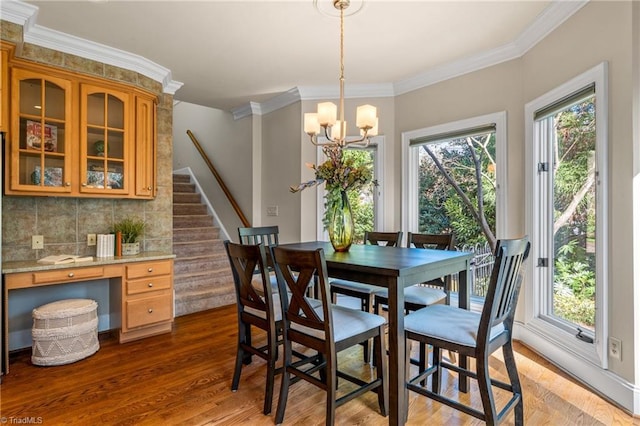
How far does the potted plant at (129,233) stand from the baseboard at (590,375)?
3.68m

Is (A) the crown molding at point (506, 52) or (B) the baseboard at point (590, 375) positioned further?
(A) the crown molding at point (506, 52)

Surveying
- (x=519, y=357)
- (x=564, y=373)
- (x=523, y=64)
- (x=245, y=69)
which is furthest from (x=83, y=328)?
(x=523, y=64)

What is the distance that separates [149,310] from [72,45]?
241cm

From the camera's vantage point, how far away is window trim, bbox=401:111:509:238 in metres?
3.16

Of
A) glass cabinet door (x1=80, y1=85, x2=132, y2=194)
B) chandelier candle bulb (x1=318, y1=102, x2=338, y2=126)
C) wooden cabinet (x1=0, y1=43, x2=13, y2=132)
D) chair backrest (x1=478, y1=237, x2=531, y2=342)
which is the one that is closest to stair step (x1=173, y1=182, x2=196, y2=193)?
glass cabinet door (x1=80, y1=85, x2=132, y2=194)

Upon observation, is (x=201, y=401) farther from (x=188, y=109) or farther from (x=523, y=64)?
(x=188, y=109)

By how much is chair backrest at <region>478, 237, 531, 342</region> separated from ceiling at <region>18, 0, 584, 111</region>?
6.01 feet

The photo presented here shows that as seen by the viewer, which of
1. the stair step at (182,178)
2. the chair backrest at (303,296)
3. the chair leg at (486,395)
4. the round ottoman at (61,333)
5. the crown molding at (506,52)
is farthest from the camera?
the stair step at (182,178)

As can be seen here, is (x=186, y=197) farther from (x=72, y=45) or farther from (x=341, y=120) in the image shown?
(x=341, y=120)

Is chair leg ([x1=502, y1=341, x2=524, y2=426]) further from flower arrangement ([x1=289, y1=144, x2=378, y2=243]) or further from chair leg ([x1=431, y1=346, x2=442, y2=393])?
flower arrangement ([x1=289, y1=144, x2=378, y2=243])

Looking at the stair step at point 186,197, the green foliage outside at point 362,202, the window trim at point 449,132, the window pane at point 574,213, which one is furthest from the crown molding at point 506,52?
the stair step at point 186,197

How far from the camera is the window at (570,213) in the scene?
7.20 ft

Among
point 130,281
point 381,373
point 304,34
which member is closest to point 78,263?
point 130,281

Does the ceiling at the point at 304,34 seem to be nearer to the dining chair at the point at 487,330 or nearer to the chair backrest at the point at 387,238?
the chair backrest at the point at 387,238
